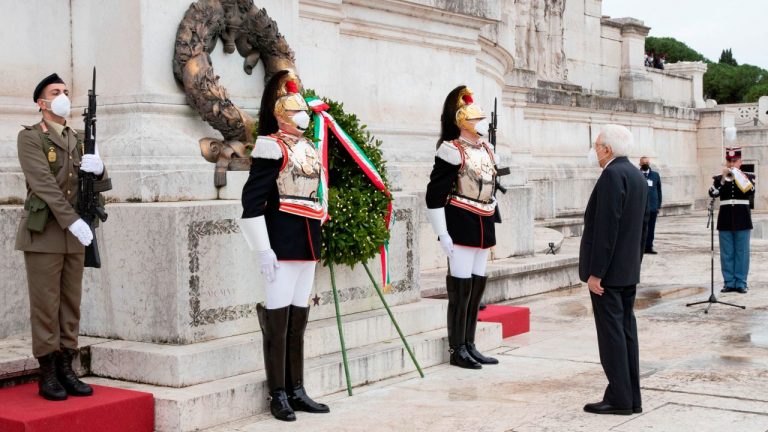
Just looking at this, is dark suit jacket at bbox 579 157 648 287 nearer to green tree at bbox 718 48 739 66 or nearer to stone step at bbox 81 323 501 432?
stone step at bbox 81 323 501 432

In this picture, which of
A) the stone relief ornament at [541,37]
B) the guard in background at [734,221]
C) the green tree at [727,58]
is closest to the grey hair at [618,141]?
the guard in background at [734,221]

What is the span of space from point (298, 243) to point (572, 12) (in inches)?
838

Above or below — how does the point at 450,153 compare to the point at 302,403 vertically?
above

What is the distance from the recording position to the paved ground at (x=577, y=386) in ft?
19.6

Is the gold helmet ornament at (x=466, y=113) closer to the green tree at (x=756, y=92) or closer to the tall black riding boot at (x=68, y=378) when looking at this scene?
the tall black riding boot at (x=68, y=378)

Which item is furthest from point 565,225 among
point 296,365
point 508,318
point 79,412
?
point 79,412

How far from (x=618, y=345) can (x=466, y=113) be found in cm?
219

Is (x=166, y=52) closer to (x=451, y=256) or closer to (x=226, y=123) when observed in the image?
(x=226, y=123)

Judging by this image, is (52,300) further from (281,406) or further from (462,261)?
(462,261)

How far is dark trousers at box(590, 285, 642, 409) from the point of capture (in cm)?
617

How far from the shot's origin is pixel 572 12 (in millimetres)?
26062

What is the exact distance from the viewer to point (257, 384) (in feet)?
20.3

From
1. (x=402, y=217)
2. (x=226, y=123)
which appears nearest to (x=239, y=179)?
(x=226, y=123)

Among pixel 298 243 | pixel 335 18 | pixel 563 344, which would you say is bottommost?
pixel 563 344
